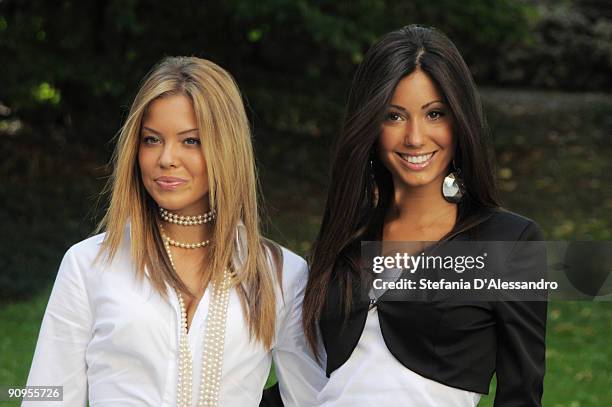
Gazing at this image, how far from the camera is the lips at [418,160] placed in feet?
9.72

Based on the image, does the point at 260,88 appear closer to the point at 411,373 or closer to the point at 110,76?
the point at 110,76

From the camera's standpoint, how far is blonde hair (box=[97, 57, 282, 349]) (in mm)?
2986

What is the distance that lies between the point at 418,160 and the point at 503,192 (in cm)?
769

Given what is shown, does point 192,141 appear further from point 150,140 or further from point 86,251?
point 86,251

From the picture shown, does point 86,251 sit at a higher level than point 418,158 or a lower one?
lower

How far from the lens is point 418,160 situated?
297cm

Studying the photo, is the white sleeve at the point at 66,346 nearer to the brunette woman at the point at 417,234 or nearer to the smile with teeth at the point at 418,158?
the brunette woman at the point at 417,234

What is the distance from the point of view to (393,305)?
9.65 ft

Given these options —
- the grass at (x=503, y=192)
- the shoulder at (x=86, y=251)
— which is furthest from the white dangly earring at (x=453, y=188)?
the grass at (x=503, y=192)

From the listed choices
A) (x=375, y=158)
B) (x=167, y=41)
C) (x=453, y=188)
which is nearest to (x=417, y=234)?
(x=453, y=188)

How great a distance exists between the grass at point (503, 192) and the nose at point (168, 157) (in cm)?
389

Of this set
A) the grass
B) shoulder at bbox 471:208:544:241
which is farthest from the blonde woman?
the grass

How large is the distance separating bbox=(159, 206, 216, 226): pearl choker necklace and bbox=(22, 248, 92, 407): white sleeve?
0.33 meters

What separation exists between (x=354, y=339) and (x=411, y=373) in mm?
193
